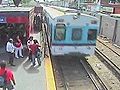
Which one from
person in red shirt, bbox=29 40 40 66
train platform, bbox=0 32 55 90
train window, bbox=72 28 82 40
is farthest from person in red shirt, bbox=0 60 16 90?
train window, bbox=72 28 82 40

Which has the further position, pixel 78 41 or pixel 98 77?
pixel 78 41

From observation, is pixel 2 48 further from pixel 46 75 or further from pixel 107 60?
pixel 107 60

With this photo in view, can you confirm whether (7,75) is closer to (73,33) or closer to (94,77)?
(94,77)

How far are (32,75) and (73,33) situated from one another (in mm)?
4851

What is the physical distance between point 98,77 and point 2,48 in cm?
658

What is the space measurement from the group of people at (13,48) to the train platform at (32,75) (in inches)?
14.9

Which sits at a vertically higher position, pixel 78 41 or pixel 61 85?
pixel 78 41

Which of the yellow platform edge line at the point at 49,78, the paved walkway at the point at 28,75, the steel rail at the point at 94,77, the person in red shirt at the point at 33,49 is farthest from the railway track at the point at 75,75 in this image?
the person in red shirt at the point at 33,49

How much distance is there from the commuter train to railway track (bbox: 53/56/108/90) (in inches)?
43.0

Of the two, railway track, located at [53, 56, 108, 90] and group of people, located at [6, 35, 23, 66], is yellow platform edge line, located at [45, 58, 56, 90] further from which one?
group of people, located at [6, 35, 23, 66]

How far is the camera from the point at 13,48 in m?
13.6

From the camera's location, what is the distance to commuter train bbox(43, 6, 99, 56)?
15773 millimetres

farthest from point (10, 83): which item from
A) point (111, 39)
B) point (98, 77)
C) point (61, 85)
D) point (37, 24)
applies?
point (111, 39)

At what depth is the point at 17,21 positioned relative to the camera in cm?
1545
